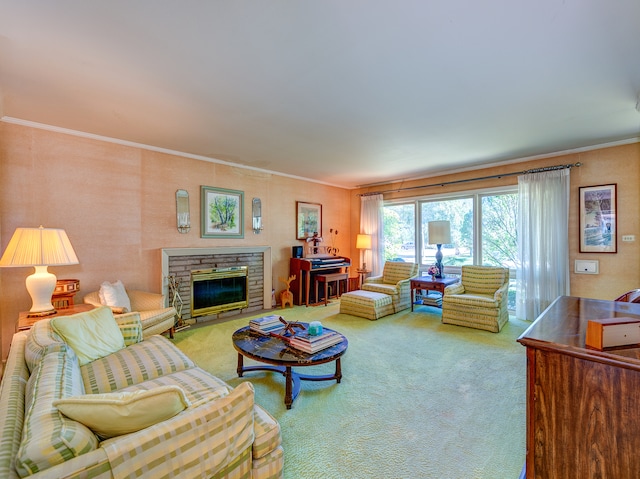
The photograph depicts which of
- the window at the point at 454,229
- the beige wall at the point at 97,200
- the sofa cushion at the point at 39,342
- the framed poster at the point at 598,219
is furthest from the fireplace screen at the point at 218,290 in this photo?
the framed poster at the point at 598,219

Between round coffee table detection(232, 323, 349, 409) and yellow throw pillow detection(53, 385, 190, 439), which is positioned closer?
yellow throw pillow detection(53, 385, 190, 439)

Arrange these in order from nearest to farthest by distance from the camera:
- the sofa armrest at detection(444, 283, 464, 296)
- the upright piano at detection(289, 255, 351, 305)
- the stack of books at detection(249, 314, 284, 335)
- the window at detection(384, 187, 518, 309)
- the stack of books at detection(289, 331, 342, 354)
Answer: the stack of books at detection(289, 331, 342, 354)
the stack of books at detection(249, 314, 284, 335)
the sofa armrest at detection(444, 283, 464, 296)
the window at detection(384, 187, 518, 309)
the upright piano at detection(289, 255, 351, 305)

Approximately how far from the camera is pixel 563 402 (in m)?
1.21

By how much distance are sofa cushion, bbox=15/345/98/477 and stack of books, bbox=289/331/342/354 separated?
4.63ft

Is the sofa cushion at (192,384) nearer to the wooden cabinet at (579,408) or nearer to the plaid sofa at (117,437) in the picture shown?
the plaid sofa at (117,437)

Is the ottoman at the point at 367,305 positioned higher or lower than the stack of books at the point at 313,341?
lower

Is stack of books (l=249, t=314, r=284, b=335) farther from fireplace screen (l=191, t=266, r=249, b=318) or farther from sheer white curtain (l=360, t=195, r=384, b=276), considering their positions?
sheer white curtain (l=360, t=195, r=384, b=276)

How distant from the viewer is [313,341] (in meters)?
2.35

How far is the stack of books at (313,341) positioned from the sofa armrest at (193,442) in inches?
43.9

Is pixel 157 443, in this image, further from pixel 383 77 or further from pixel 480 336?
pixel 480 336

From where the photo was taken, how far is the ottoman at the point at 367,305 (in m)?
4.48

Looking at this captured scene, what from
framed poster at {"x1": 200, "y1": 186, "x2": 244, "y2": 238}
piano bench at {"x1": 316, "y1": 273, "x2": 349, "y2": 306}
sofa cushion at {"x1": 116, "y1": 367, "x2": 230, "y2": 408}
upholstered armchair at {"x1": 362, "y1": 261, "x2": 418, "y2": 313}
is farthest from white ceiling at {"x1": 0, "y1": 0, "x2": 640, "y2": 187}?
piano bench at {"x1": 316, "y1": 273, "x2": 349, "y2": 306}

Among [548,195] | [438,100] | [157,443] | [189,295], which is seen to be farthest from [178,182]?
[548,195]

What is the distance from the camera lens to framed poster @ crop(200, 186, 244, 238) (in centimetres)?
454
